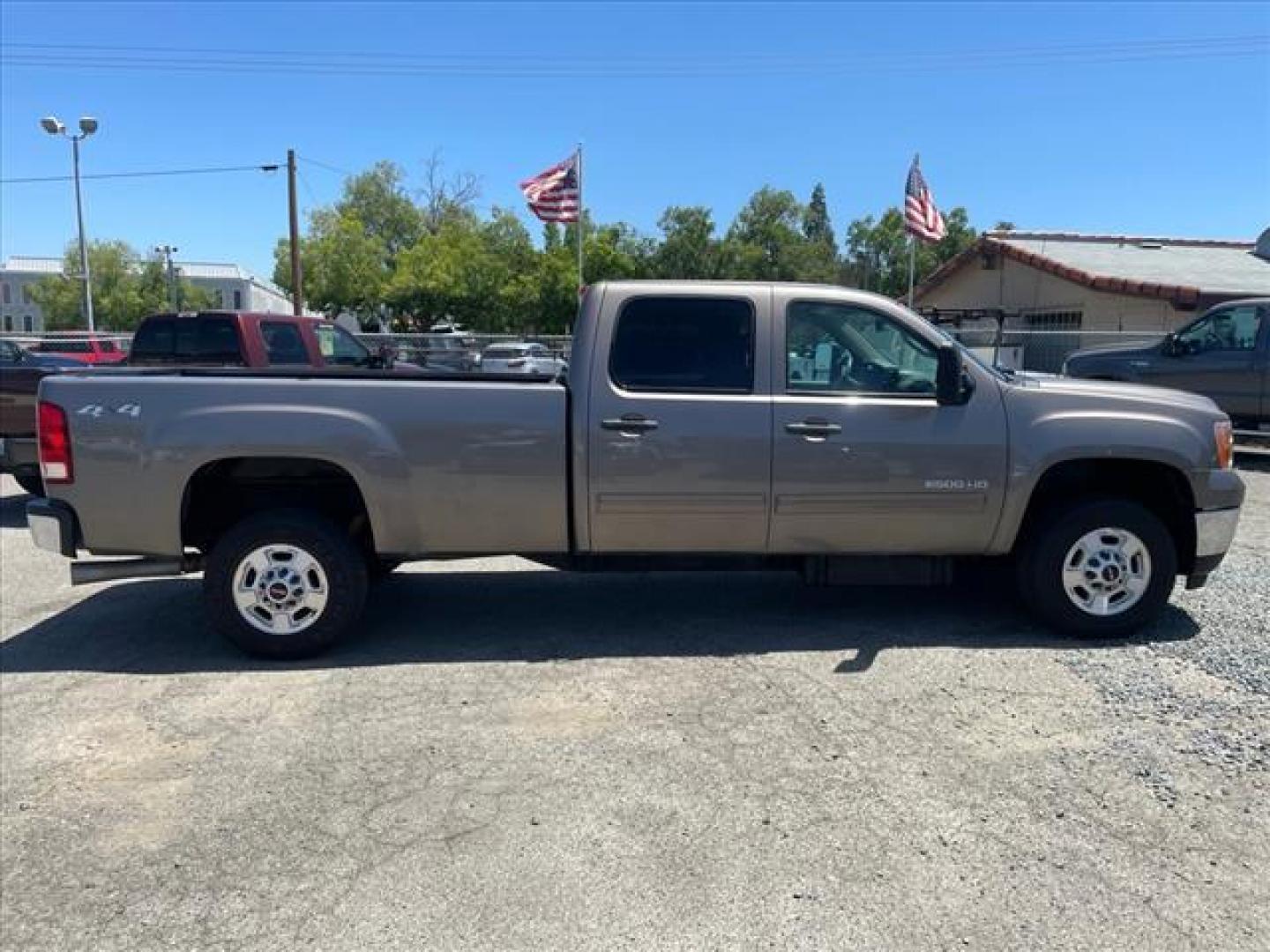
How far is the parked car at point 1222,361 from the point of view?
12.3 m

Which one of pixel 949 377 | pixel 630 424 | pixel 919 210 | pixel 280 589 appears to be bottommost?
pixel 280 589

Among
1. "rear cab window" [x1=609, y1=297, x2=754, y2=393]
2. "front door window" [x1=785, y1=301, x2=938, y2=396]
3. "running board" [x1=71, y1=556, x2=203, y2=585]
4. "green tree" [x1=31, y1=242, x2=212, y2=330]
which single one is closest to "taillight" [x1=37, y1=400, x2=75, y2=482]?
"running board" [x1=71, y1=556, x2=203, y2=585]

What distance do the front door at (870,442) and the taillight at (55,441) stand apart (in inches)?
141

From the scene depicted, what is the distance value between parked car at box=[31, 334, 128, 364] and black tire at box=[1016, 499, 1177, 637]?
77.9ft

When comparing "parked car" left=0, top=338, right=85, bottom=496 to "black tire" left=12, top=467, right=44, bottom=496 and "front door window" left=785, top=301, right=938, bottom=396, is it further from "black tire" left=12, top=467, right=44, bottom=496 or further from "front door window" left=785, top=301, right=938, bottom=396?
"front door window" left=785, top=301, right=938, bottom=396

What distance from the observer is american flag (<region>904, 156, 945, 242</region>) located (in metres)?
24.0

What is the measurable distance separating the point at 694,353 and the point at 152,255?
293 feet

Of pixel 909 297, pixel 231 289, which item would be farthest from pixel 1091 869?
pixel 231 289

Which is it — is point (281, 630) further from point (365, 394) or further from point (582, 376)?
point (582, 376)

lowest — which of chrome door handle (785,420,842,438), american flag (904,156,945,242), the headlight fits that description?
the headlight

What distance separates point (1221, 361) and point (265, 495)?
11967mm

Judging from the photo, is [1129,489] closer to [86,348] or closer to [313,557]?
[313,557]

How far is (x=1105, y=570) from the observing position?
5.27 meters

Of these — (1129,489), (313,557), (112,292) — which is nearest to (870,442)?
(1129,489)
